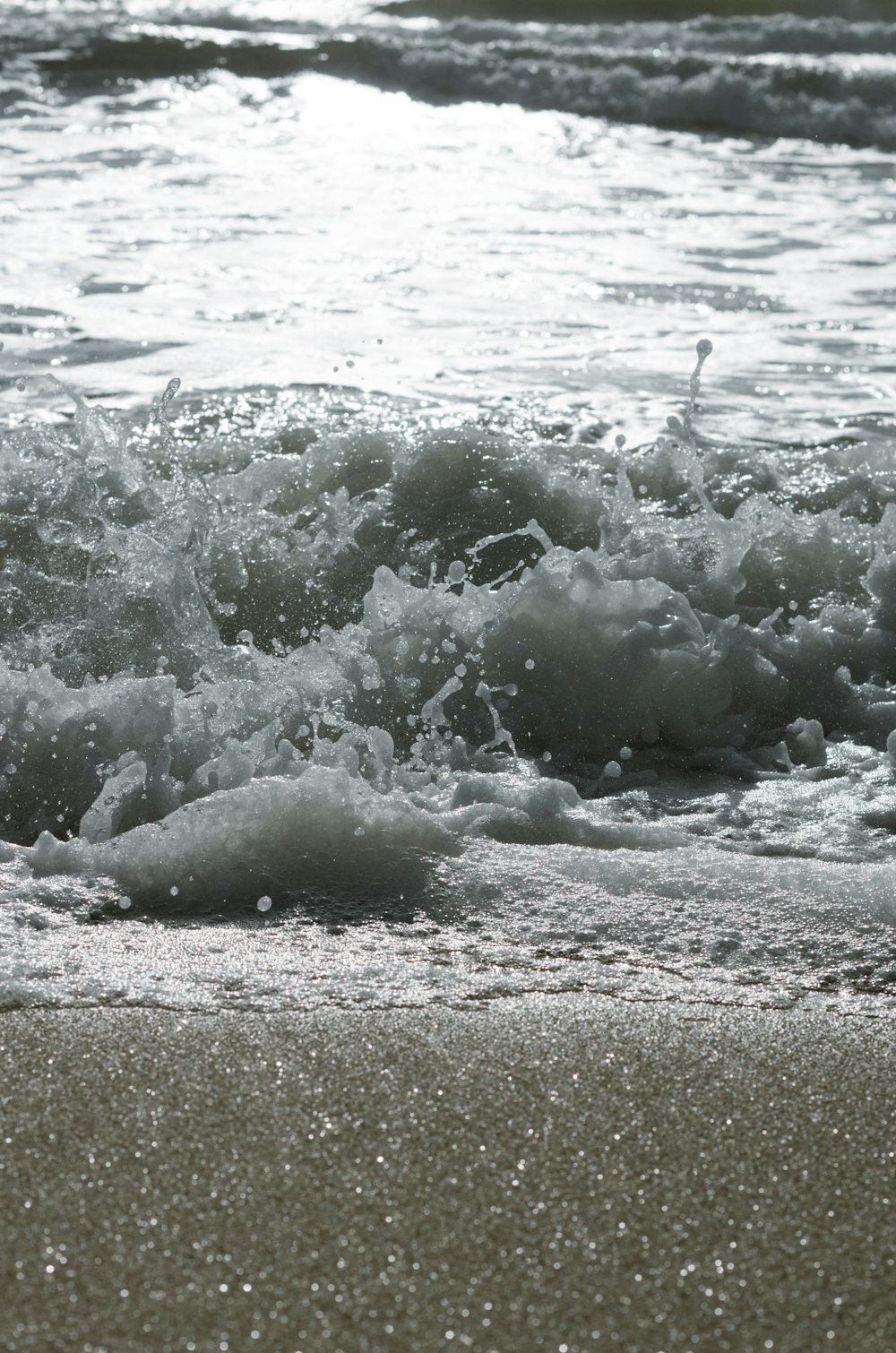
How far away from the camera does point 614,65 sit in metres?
13.5

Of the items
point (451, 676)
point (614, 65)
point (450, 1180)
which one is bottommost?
point (451, 676)

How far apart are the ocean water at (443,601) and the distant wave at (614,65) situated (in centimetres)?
423

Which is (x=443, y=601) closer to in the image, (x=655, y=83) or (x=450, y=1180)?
(x=450, y=1180)

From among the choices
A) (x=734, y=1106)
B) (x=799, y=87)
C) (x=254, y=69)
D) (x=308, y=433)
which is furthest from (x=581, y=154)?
(x=734, y=1106)

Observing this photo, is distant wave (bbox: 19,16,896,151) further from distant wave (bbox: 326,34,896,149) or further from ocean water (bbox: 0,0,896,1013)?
ocean water (bbox: 0,0,896,1013)

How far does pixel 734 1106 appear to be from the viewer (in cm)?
181

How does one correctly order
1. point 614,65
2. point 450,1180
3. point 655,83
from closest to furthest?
point 450,1180 → point 655,83 → point 614,65

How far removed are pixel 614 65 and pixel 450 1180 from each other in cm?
1332

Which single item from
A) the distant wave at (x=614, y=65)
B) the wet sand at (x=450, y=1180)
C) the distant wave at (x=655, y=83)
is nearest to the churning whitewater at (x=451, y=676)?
the wet sand at (x=450, y=1180)

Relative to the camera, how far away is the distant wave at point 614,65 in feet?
39.8

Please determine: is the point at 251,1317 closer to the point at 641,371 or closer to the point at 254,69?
the point at 641,371

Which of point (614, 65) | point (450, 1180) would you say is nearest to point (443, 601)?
point (450, 1180)

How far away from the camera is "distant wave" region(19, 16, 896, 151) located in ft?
39.8

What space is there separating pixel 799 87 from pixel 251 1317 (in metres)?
12.6
